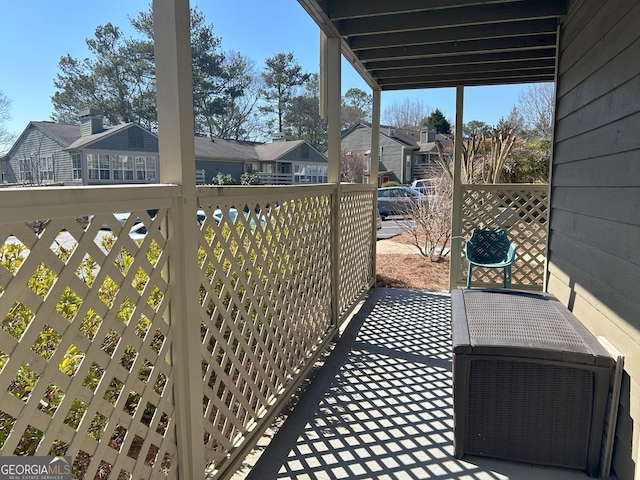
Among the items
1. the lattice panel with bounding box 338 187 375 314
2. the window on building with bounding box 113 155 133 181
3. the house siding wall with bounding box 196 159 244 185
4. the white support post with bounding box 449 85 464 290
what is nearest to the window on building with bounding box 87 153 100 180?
the window on building with bounding box 113 155 133 181

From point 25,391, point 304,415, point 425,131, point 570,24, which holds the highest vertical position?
point 425,131

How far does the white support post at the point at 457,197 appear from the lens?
16.0 feet

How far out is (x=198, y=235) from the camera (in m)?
1.51

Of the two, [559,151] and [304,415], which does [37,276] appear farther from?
[559,151]

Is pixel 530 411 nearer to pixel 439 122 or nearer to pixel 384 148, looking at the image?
pixel 384 148

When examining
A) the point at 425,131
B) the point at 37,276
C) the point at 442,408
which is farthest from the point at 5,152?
the point at 425,131

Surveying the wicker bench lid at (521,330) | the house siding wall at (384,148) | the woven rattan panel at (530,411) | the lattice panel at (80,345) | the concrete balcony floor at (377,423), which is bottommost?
the concrete balcony floor at (377,423)

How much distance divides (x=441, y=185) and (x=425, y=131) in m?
23.1

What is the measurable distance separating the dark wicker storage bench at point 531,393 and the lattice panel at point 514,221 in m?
3.07

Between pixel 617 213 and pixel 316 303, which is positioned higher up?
pixel 617 213

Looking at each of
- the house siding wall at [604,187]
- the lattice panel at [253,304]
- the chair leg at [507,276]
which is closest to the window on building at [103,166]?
the lattice panel at [253,304]

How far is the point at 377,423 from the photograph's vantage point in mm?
2346

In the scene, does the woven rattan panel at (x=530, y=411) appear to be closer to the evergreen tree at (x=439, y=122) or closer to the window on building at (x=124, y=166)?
the window on building at (x=124, y=166)

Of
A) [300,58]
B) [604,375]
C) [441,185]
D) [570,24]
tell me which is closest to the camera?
[604,375]
